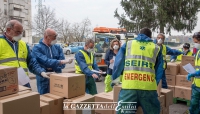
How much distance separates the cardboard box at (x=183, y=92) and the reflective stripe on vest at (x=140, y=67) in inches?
121

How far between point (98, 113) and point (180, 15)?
51.6 ft

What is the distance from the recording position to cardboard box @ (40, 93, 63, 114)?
2.68 metres

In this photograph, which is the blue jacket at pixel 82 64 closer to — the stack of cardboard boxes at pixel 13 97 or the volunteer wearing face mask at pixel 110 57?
the volunteer wearing face mask at pixel 110 57

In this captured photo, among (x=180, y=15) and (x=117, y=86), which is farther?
(x=180, y=15)

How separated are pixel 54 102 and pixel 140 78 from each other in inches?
46.3

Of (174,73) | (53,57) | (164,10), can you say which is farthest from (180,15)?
(53,57)

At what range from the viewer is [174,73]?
5582 millimetres

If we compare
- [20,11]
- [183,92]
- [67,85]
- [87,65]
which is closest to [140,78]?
[67,85]

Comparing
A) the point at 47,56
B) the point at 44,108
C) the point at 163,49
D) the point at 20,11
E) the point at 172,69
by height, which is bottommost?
the point at 44,108

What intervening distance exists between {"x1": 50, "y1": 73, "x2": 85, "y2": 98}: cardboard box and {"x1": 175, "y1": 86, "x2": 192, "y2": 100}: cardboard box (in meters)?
3.38

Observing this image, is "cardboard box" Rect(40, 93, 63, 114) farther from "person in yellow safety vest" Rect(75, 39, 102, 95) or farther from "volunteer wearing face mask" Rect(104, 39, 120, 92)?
"volunteer wearing face mask" Rect(104, 39, 120, 92)

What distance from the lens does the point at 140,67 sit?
2617 millimetres

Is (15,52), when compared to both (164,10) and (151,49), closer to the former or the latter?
(151,49)

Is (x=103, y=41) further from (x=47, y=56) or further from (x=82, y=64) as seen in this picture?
(x=47, y=56)
